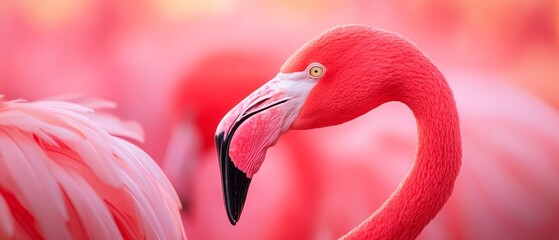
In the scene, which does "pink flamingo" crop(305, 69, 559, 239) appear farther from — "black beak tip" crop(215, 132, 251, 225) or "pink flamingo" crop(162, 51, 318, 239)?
"black beak tip" crop(215, 132, 251, 225)

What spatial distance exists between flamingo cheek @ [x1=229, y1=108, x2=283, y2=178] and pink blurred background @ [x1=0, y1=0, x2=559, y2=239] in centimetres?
24

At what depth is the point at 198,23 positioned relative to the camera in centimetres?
136

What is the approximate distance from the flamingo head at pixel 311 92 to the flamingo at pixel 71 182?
6.8 inches

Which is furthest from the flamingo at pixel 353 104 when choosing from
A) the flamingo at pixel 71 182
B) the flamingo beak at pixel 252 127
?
the flamingo at pixel 71 182

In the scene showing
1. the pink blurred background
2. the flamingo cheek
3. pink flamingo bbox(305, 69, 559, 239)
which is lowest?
pink flamingo bbox(305, 69, 559, 239)

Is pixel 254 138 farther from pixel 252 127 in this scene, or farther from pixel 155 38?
pixel 155 38

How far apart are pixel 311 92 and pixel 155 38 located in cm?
41

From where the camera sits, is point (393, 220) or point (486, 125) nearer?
point (393, 220)

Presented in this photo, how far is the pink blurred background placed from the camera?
135 centimetres

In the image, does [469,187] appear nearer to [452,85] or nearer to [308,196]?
[452,85]

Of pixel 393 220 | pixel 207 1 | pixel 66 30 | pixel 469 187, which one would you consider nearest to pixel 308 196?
pixel 393 220

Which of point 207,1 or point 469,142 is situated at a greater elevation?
point 207,1

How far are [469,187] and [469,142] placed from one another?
102 millimetres

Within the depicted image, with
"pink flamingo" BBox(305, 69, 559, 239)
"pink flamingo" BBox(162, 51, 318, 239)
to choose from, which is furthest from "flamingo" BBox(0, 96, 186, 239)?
"pink flamingo" BBox(305, 69, 559, 239)
